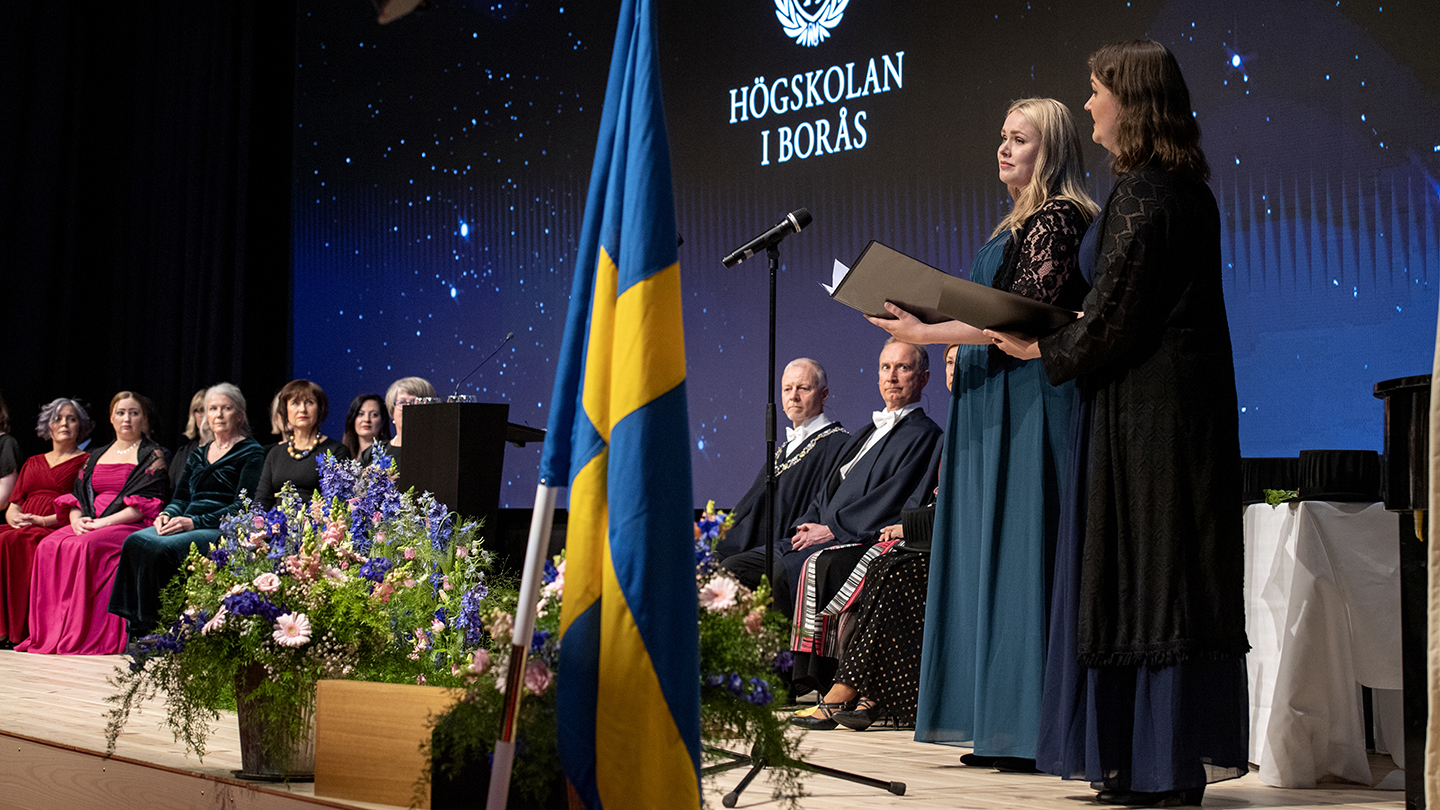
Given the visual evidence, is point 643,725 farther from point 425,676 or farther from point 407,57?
point 407,57

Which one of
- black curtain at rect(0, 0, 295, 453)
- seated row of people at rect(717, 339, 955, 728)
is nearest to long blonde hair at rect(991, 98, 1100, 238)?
seated row of people at rect(717, 339, 955, 728)

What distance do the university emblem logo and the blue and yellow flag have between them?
13.6ft

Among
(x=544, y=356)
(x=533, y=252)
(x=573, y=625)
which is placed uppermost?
(x=533, y=252)

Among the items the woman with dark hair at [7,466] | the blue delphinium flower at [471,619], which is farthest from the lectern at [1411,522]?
the woman with dark hair at [7,466]

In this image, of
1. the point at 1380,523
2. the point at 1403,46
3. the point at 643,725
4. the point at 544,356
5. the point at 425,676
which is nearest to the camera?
the point at 643,725

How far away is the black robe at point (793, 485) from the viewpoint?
5266 mm

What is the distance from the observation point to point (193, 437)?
745cm

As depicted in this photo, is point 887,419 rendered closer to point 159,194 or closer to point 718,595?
point 718,595

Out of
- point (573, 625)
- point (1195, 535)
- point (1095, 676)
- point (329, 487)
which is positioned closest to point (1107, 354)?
point (1195, 535)

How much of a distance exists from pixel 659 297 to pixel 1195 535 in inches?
48.1

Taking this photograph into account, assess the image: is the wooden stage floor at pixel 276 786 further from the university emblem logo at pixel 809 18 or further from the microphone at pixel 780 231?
the university emblem logo at pixel 809 18

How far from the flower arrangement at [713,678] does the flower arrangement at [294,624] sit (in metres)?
0.49

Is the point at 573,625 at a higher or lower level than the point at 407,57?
lower

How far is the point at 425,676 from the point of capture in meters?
2.58
